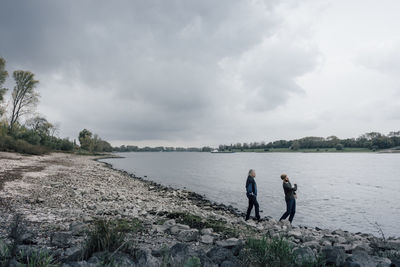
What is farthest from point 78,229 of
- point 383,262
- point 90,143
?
point 90,143

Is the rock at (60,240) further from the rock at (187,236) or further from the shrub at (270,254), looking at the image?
the shrub at (270,254)

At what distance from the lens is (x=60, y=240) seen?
5504 millimetres

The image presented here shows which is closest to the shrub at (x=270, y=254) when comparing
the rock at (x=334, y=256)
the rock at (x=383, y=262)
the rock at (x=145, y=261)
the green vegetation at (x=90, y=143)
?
the rock at (x=334, y=256)

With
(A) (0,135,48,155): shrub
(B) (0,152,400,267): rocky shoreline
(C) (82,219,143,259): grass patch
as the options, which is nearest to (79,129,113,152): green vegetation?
(A) (0,135,48,155): shrub

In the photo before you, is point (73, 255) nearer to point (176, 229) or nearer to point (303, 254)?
point (176, 229)

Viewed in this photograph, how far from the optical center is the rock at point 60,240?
5.40 m

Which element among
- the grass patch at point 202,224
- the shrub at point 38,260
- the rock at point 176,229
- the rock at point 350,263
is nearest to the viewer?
the shrub at point 38,260

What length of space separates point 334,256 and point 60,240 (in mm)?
6198

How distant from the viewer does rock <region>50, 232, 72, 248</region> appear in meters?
5.40

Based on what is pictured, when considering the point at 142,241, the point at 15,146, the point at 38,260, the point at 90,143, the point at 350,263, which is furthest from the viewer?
the point at 90,143

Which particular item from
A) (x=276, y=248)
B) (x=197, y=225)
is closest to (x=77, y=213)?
(x=197, y=225)

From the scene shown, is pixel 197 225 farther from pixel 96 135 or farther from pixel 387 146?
pixel 387 146

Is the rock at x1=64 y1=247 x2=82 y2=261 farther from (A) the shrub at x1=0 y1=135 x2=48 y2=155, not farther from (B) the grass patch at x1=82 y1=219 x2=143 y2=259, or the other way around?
(A) the shrub at x1=0 y1=135 x2=48 y2=155

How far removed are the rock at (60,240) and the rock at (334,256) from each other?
5.76 meters
